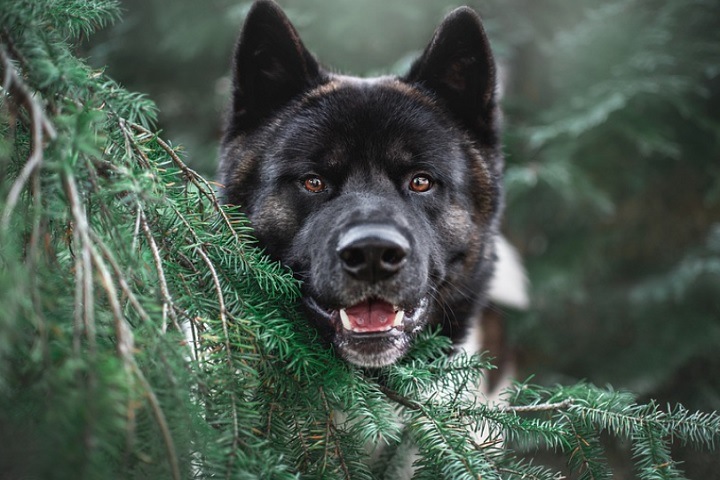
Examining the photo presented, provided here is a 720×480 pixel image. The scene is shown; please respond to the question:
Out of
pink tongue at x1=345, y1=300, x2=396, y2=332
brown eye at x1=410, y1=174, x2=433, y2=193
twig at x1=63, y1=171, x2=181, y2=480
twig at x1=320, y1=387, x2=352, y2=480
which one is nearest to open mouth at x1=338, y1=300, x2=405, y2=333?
pink tongue at x1=345, y1=300, x2=396, y2=332

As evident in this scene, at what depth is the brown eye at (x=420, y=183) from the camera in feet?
7.43

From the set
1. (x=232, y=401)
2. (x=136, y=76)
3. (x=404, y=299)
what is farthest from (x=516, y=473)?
(x=136, y=76)

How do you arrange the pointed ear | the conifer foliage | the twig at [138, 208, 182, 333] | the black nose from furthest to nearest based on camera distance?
1. the pointed ear
2. the black nose
3. the twig at [138, 208, 182, 333]
4. the conifer foliage

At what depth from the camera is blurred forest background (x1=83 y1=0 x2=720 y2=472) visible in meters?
3.93

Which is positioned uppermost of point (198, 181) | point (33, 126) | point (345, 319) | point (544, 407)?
point (33, 126)

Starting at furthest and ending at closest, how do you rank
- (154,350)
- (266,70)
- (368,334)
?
1. (266,70)
2. (368,334)
3. (154,350)

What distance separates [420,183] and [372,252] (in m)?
0.63

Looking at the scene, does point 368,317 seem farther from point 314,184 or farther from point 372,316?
point 314,184

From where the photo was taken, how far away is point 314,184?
87.0 inches

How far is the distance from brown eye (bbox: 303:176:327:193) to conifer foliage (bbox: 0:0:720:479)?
59cm

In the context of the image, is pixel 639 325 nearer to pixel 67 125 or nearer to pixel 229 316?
pixel 229 316

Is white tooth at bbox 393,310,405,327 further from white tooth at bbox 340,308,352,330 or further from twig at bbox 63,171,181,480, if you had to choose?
twig at bbox 63,171,181,480

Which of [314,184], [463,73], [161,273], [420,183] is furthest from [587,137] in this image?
[161,273]

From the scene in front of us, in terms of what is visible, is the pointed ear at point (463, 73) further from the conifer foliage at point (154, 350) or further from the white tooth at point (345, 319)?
the conifer foliage at point (154, 350)
